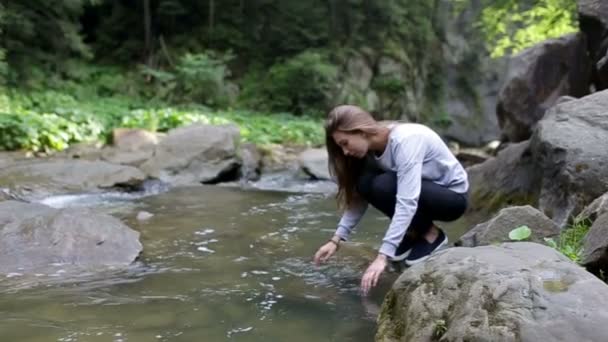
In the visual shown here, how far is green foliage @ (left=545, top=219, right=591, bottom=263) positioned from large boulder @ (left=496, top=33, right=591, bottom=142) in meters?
5.04

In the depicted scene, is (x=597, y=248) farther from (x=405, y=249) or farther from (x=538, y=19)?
(x=538, y=19)

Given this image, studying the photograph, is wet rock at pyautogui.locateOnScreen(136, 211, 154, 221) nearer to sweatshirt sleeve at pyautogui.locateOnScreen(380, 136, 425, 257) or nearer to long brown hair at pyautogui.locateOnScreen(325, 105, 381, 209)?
long brown hair at pyautogui.locateOnScreen(325, 105, 381, 209)

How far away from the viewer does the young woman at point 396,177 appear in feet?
10.2

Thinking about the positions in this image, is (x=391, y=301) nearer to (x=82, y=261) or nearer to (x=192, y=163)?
(x=82, y=261)

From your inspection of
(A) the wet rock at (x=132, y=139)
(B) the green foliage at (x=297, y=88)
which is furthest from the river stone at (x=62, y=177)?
(B) the green foliage at (x=297, y=88)

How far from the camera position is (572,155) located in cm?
392

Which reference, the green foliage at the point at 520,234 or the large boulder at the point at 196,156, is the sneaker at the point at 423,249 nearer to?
the green foliage at the point at 520,234

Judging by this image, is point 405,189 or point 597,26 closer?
point 405,189

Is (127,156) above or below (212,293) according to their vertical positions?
below

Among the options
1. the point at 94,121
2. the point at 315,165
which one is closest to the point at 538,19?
the point at 315,165

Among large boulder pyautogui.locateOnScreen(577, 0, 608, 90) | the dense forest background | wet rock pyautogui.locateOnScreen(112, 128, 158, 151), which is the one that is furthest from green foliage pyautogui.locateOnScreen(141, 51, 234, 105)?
large boulder pyautogui.locateOnScreen(577, 0, 608, 90)

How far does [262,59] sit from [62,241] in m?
14.5

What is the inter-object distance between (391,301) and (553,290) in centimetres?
72

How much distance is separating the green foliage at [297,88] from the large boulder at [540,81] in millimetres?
7819
